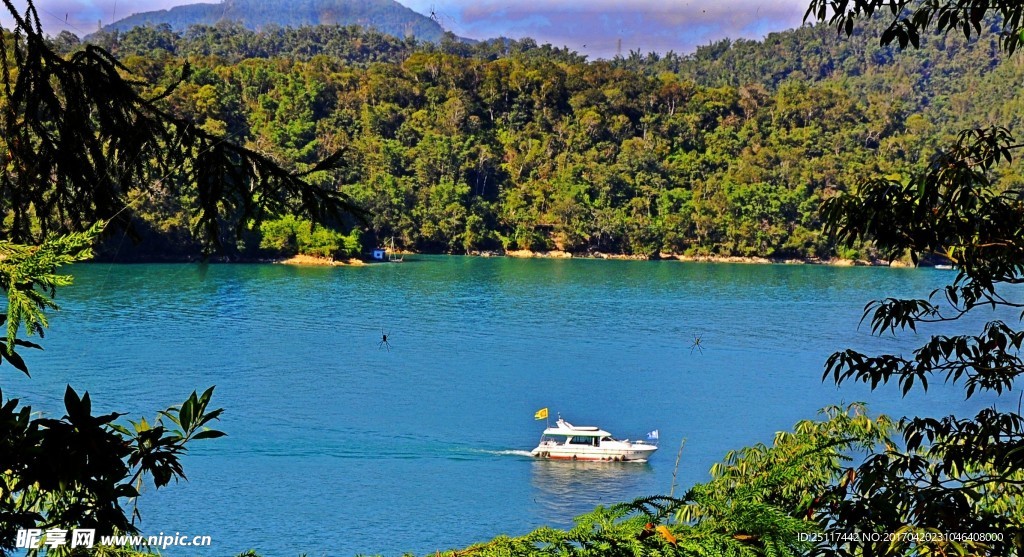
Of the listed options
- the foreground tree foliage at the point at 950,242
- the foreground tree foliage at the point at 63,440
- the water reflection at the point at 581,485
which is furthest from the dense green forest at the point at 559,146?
the foreground tree foliage at the point at 63,440

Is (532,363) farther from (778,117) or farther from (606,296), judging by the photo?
(778,117)

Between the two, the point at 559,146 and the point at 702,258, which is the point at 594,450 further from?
the point at 559,146

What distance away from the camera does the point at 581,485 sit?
40.0 ft

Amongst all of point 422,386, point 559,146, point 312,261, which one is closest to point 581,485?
point 422,386

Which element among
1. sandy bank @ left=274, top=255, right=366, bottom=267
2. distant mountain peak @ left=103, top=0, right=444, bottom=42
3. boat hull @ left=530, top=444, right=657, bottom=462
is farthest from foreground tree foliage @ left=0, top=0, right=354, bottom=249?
distant mountain peak @ left=103, top=0, right=444, bottom=42

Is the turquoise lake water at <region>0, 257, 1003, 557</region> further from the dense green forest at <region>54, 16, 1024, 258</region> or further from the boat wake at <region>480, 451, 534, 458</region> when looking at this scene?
the dense green forest at <region>54, 16, 1024, 258</region>

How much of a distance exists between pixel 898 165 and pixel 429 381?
→ 37.9m

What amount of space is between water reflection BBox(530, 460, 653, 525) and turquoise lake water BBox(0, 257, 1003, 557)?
0.04 metres

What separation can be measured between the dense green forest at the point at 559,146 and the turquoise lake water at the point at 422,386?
1295cm

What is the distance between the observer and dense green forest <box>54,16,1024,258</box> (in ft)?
152

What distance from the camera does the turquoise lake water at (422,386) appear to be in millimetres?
11070

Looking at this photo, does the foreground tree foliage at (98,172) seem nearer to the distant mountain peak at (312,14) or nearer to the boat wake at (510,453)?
the boat wake at (510,453)

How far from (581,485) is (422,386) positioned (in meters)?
5.72

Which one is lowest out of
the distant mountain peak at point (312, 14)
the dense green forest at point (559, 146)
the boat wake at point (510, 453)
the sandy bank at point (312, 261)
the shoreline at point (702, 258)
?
the boat wake at point (510, 453)
